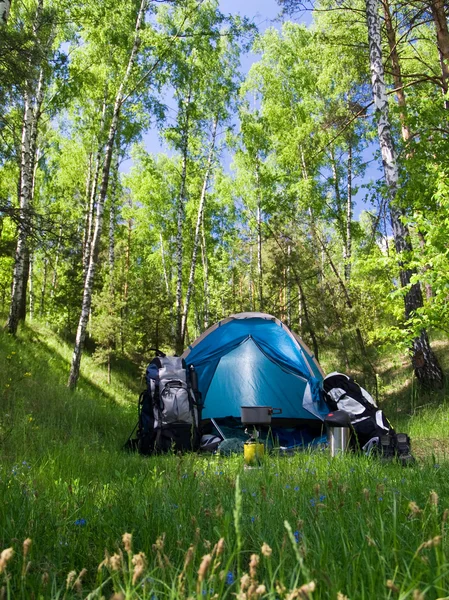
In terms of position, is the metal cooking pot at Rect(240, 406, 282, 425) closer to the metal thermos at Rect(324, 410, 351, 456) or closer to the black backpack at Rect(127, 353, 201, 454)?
the metal thermos at Rect(324, 410, 351, 456)

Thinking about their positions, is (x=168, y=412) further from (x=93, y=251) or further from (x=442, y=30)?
(x=442, y=30)

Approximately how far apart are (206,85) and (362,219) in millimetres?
22542

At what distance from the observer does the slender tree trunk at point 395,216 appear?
900 centimetres

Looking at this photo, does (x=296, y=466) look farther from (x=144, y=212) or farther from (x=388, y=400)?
(x=144, y=212)

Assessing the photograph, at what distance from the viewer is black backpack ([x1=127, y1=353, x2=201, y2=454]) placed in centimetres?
592

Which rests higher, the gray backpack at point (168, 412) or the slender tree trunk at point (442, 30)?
the slender tree trunk at point (442, 30)

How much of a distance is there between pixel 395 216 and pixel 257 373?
434cm

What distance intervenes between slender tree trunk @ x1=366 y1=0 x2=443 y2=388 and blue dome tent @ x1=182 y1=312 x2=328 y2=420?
2276 millimetres

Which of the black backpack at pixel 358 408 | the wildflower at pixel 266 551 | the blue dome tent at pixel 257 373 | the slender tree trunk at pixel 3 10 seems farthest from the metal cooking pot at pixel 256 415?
the slender tree trunk at pixel 3 10

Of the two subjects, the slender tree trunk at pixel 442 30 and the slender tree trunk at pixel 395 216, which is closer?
the slender tree trunk at pixel 395 216

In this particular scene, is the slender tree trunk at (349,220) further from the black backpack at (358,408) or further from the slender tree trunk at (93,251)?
the black backpack at (358,408)

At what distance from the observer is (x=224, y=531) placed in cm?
141

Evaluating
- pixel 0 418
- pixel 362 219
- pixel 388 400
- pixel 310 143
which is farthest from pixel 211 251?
pixel 0 418

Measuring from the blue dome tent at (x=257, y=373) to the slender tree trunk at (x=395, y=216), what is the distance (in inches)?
89.6
